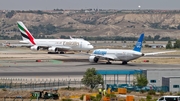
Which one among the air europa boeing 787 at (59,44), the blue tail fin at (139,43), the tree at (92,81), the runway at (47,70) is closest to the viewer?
the tree at (92,81)

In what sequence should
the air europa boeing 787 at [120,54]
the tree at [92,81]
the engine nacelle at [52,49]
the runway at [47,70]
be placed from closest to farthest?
the tree at [92,81]
the runway at [47,70]
the air europa boeing 787 at [120,54]
the engine nacelle at [52,49]

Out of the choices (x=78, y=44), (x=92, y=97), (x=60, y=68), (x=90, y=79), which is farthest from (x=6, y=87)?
(x=78, y=44)

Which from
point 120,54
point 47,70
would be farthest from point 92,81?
point 120,54

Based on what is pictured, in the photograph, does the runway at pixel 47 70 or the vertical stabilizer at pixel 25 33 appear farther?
the vertical stabilizer at pixel 25 33

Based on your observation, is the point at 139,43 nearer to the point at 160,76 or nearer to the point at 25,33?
the point at 160,76

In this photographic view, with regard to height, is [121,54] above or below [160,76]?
above

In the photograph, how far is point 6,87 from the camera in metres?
75.4

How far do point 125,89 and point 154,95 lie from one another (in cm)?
372

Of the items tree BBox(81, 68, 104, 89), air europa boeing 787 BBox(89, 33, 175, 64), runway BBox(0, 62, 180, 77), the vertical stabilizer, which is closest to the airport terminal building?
tree BBox(81, 68, 104, 89)

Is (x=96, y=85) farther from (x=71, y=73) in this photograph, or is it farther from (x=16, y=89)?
(x=71, y=73)

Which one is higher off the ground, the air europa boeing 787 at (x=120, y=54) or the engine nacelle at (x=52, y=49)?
the engine nacelle at (x=52, y=49)

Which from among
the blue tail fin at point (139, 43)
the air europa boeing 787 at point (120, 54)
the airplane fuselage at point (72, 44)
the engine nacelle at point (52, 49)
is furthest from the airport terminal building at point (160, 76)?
the engine nacelle at point (52, 49)

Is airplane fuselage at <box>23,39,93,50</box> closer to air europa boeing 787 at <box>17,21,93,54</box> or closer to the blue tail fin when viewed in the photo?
air europa boeing 787 at <box>17,21,93,54</box>

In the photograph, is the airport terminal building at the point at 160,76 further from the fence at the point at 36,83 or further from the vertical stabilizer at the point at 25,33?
the vertical stabilizer at the point at 25,33
